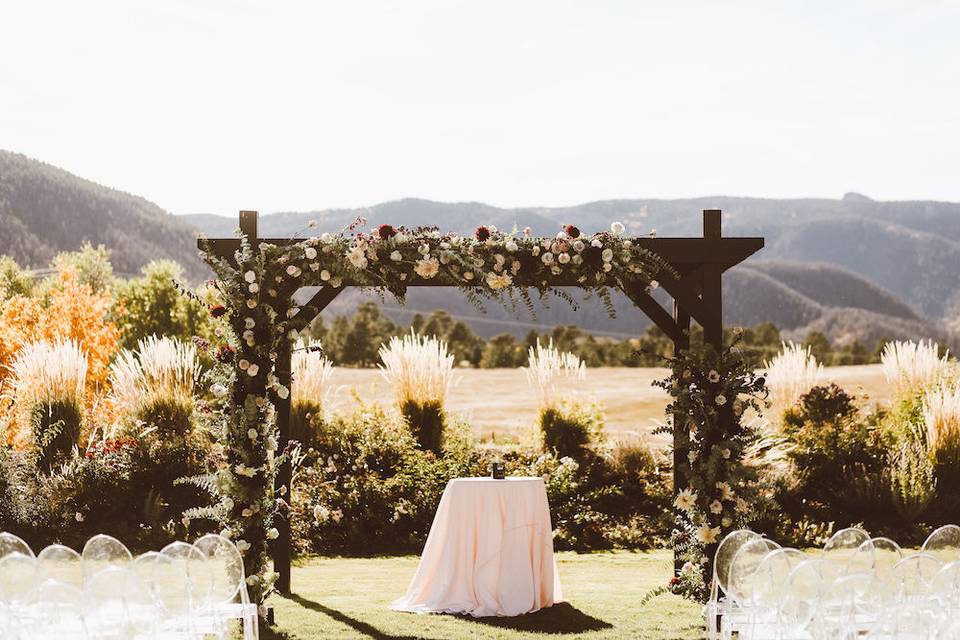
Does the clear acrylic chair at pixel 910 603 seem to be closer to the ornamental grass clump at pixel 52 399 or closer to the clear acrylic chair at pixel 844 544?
the clear acrylic chair at pixel 844 544

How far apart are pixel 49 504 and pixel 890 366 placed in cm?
781

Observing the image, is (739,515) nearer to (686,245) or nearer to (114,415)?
(686,245)

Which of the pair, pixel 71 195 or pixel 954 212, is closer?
pixel 71 195

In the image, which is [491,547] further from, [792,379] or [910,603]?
[792,379]

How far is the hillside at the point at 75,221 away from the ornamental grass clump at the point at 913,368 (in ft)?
93.9

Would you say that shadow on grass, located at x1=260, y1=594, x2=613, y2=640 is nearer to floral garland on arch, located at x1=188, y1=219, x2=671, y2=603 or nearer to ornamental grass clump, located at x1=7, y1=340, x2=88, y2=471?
floral garland on arch, located at x1=188, y1=219, x2=671, y2=603

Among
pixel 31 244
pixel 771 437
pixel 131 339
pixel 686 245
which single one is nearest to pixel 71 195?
pixel 31 244

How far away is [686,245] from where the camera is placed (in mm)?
6270

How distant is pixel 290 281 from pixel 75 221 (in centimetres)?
3433

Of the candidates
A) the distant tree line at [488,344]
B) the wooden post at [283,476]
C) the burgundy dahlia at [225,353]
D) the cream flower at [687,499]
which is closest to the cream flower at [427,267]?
the wooden post at [283,476]

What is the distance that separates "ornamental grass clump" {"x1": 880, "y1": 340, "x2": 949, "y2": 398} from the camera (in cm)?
1021

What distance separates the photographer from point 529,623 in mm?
6074

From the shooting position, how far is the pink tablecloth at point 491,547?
6352mm

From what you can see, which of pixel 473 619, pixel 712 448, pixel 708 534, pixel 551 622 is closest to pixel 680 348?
pixel 712 448
